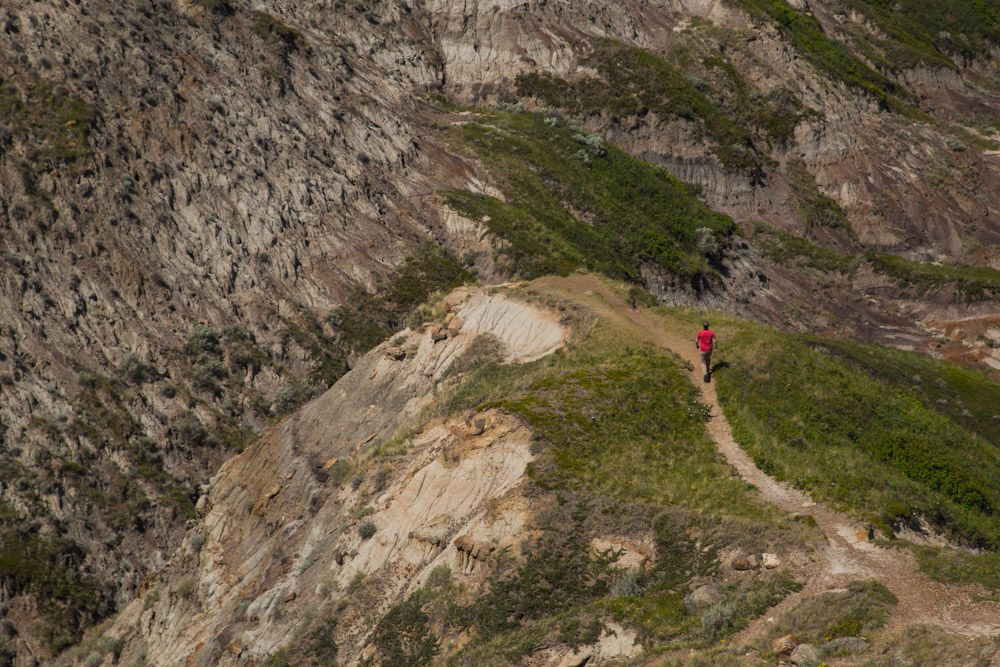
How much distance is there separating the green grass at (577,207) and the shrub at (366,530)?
2414 cm

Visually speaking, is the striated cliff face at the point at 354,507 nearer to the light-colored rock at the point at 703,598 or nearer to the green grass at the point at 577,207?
the light-colored rock at the point at 703,598

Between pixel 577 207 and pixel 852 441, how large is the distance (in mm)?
34239

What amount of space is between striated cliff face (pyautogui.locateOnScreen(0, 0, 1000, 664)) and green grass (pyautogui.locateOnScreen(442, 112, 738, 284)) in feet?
6.20

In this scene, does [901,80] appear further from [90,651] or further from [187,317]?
[90,651]

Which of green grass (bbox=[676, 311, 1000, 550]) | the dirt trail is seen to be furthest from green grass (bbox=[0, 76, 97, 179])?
the dirt trail

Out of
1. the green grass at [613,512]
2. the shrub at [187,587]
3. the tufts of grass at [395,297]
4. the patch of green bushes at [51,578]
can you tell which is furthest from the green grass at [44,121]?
the green grass at [613,512]

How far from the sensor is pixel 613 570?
1872 cm

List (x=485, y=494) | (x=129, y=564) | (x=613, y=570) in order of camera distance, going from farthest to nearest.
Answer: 1. (x=129, y=564)
2. (x=485, y=494)
3. (x=613, y=570)

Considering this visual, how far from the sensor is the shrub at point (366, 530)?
75.9ft

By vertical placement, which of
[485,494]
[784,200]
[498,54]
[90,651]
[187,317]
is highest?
[498,54]

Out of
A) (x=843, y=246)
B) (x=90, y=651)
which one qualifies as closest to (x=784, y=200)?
(x=843, y=246)

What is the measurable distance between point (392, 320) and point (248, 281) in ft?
28.1

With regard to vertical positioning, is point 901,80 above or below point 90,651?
below

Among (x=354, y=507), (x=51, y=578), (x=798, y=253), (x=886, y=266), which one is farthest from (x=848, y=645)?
(x=886, y=266)
